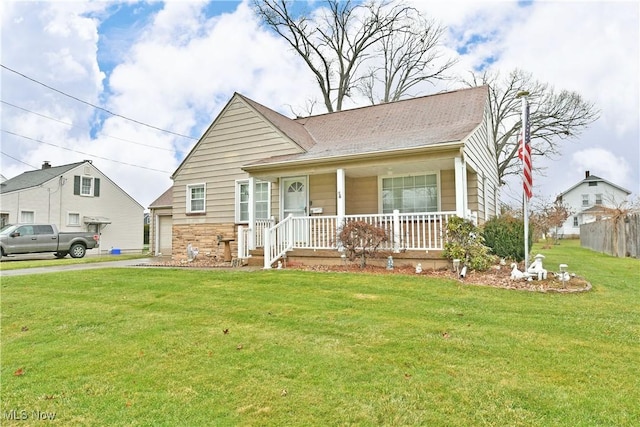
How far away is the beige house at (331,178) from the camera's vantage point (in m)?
8.78

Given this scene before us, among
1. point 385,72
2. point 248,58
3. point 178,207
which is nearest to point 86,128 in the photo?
point 248,58

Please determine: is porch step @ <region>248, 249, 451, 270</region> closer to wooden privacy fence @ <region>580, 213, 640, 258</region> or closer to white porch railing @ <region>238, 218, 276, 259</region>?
white porch railing @ <region>238, 218, 276, 259</region>

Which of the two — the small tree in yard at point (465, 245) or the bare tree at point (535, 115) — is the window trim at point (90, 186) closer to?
the small tree in yard at point (465, 245)

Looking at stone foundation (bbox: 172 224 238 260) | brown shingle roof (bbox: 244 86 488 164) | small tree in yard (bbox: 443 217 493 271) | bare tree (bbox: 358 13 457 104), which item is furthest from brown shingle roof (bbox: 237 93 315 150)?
bare tree (bbox: 358 13 457 104)

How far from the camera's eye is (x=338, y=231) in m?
9.14

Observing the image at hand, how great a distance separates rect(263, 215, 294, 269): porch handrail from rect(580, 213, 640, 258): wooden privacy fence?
Result: 41.4 feet

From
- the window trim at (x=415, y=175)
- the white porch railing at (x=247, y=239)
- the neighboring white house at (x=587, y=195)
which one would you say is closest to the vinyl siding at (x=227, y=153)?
the white porch railing at (x=247, y=239)

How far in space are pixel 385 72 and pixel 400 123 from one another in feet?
46.8

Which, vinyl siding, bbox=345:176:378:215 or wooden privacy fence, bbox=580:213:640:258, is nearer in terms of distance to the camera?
vinyl siding, bbox=345:176:378:215

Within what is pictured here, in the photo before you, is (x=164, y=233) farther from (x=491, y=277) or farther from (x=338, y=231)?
(x=491, y=277)

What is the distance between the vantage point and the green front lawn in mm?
2631

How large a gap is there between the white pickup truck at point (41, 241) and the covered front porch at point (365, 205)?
41.1 ft

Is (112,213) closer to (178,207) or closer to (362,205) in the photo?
(178,207)

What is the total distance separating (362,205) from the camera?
11180 mm
